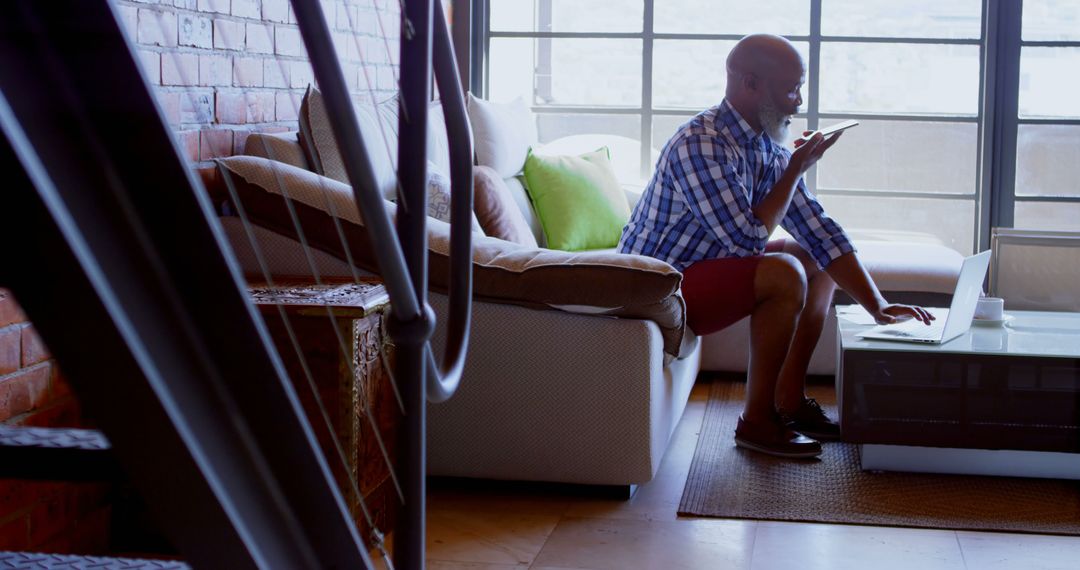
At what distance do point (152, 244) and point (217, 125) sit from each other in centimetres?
213

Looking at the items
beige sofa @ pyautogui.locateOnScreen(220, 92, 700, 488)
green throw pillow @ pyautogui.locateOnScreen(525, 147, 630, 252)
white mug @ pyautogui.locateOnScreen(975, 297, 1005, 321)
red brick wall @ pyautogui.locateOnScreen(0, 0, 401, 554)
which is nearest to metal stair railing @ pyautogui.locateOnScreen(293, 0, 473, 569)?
red brick wall @ pyautogui.locateOnScreen(0, 0, 401, 554)

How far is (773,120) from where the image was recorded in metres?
3.35

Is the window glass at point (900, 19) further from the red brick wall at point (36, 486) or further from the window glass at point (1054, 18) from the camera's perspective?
the red brick wall at point (36, 486)

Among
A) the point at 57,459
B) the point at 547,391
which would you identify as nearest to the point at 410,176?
the point at 57,459

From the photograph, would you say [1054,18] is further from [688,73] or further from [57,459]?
[57,459]

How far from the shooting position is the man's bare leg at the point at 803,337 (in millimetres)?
3529

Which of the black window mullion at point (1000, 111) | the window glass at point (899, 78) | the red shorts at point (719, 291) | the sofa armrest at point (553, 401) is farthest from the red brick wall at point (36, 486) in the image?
the black window mullion at point (1000, 111)

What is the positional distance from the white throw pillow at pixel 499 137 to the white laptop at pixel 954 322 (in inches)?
59.0

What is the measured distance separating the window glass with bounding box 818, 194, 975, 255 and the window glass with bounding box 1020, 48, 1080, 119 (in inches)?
19.1

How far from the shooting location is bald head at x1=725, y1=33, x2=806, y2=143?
3.32 m

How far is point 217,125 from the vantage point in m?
2.90

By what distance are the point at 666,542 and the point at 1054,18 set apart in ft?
12.0

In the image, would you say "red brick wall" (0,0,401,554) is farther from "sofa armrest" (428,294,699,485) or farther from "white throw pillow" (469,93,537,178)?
"sofa armrest" (428,294,699,485)

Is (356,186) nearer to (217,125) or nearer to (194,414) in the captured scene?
(194,414)
